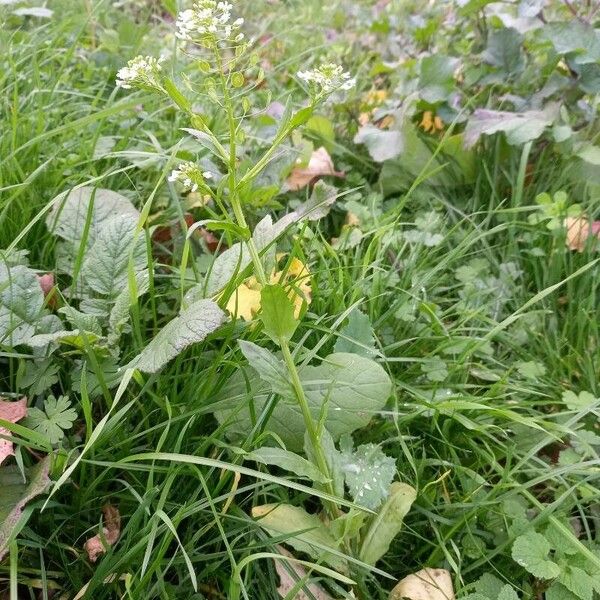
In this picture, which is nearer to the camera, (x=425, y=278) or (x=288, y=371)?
(x=288, y=371)

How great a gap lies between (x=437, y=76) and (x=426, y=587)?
1.35m

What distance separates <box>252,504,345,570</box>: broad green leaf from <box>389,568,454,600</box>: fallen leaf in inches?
3.9

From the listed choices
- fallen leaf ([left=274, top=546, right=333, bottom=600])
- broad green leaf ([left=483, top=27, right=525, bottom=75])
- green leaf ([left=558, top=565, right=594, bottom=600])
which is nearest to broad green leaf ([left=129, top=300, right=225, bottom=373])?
fallen leaf ([left=274, top=546, right=333, bottom=600])

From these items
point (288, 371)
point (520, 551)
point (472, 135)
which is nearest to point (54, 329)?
point (288, 371)

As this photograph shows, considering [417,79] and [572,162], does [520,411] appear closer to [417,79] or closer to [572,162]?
[572,162]

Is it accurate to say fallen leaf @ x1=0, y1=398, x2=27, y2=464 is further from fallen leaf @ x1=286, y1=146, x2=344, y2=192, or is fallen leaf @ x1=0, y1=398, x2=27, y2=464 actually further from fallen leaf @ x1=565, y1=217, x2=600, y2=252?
fallen leaf @ x1=565, y1=217, x2=600, y2=252

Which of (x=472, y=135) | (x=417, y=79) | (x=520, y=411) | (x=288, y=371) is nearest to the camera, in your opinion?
(x=288, y=371)

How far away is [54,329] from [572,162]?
134cm

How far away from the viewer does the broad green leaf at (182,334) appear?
101cm

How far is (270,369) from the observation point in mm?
952

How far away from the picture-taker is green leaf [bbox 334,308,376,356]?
1.24 m

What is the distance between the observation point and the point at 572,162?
1801 mm

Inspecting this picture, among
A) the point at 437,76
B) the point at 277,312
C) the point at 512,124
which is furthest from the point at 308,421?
the point at 437,76

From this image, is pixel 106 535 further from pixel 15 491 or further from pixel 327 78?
pixel 327 78
